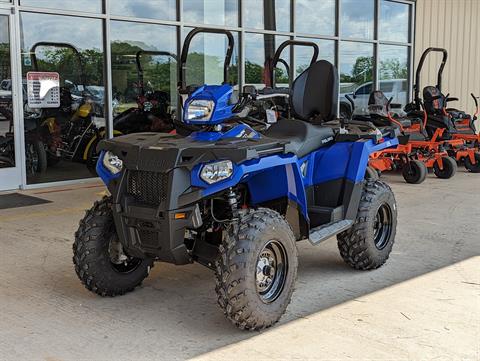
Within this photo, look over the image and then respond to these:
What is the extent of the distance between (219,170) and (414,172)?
20.1 feet

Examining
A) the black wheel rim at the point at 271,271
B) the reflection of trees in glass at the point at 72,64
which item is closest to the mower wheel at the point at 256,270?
the black wheel rim at the point at 271,271

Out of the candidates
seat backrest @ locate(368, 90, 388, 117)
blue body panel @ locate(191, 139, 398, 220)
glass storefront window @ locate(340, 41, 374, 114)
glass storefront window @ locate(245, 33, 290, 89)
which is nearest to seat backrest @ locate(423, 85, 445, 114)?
seat backrest @ locate(368, 90, 388, 117)

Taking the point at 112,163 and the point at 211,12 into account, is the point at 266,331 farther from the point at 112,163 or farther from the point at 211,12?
the point at 211,12

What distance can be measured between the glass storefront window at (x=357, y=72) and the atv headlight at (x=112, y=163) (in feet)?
30.1

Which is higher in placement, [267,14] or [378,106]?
[267,14]

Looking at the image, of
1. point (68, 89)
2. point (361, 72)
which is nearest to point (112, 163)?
point (68, 89)

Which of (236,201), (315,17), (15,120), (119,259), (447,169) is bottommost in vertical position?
(447,169)

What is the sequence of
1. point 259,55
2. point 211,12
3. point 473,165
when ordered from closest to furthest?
1. point 211,12
2. point 473,165
3. point 259,55

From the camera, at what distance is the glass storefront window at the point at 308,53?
38.5 feet

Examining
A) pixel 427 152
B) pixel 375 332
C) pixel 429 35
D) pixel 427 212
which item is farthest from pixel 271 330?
pixel 429 35

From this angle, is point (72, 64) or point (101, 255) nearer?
Answer: point (101, 255)

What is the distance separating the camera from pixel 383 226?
4.67m

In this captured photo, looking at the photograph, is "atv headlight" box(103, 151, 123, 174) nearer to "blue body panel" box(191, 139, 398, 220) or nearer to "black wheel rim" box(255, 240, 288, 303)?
"blue body panel" box(191, 139, 398, 220)

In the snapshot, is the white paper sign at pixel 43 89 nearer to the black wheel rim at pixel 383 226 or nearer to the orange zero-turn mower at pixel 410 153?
the orange zero-turn mower at pixel 410 153
